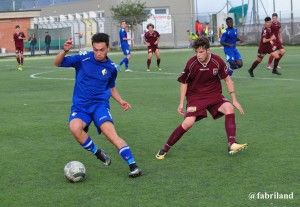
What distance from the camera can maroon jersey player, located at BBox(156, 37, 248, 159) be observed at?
8.42m

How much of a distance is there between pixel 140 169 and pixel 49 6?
75.1 meters

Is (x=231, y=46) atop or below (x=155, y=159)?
atop

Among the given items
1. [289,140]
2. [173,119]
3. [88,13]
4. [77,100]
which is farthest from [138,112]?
[88,13]

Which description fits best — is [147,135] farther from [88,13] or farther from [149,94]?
[88,13]

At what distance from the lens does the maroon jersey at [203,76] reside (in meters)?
8.44

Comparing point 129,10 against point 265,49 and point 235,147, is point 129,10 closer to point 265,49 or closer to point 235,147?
point 265,49

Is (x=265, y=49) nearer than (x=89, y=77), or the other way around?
(x=89, y=77)

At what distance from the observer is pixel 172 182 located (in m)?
6.99

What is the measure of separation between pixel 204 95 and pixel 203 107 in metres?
0.19

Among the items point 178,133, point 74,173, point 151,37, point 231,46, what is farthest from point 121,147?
point 151,37

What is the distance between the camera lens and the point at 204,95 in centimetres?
858

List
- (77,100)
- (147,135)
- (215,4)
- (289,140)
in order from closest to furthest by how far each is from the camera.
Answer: (77,100)
(289,140)
(147,135)
(215,4)

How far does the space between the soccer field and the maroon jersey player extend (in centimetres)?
28

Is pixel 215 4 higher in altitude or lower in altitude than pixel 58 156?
higher
